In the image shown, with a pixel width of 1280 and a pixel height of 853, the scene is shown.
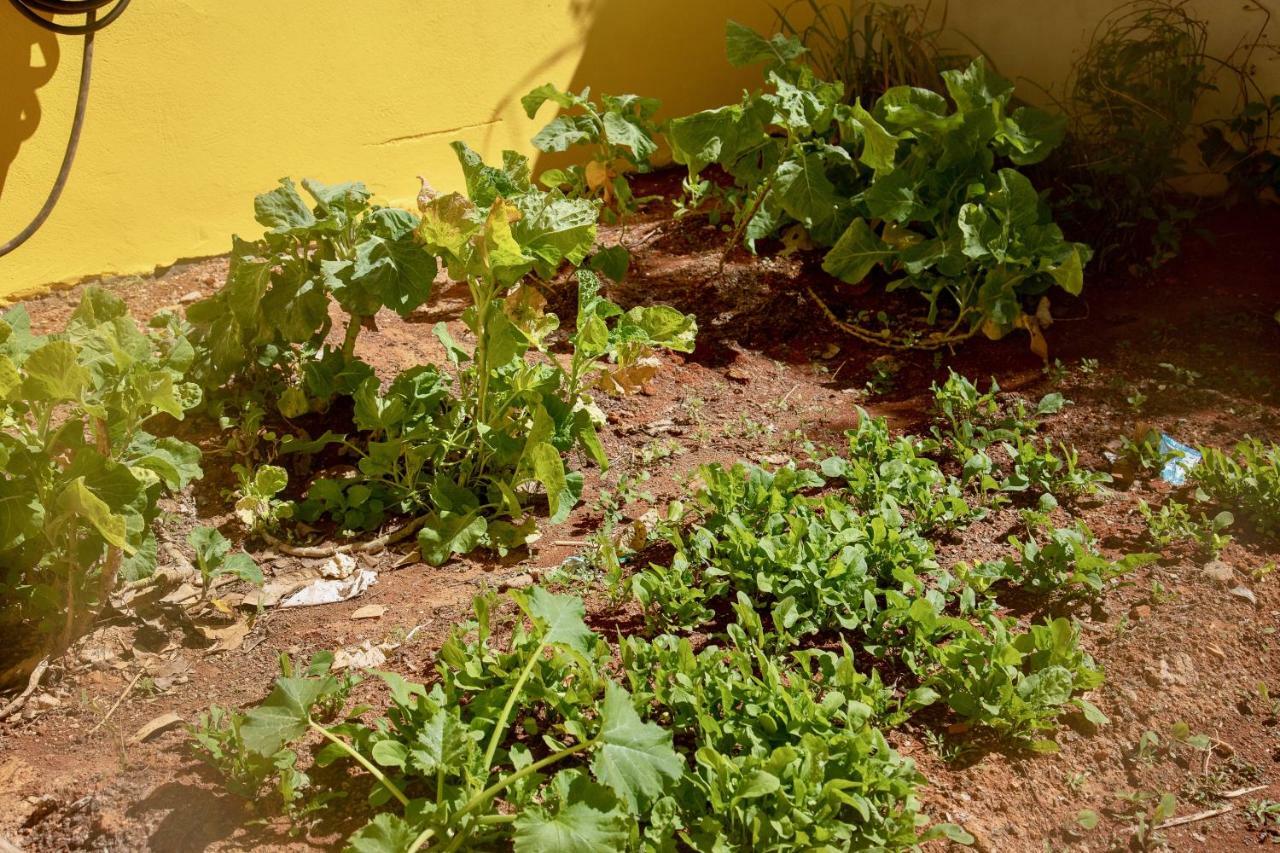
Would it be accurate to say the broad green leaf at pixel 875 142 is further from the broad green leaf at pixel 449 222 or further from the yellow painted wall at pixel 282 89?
the broad green leaf at pixel 449 222

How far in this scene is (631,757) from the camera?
2.06 meters

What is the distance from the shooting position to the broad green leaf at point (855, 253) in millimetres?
3975

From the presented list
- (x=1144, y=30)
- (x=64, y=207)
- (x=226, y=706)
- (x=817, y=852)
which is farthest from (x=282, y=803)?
(x=1144, y=30)

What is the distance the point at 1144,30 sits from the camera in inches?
177

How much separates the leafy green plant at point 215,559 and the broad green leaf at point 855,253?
2223mm

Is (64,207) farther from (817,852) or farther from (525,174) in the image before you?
(817,852)

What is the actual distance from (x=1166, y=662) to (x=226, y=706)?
2.14 m

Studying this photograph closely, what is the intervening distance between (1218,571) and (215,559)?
98.1 inches

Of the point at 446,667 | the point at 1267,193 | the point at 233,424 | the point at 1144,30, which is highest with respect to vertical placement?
the point at 1144,30

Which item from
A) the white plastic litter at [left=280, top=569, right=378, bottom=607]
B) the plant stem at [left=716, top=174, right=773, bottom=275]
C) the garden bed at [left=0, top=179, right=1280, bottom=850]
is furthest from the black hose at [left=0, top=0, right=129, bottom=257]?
the plant stem at [left=716, top=174, right=773, bottom=275]

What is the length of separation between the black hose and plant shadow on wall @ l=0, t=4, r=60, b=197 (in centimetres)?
5

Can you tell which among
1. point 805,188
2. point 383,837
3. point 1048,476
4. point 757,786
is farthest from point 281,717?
point 805,188

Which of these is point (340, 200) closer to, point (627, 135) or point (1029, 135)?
point (627, 135)

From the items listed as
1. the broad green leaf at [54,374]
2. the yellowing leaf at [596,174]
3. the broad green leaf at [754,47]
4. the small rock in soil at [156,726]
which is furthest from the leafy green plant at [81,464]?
the broad green leaf at [754,47]
